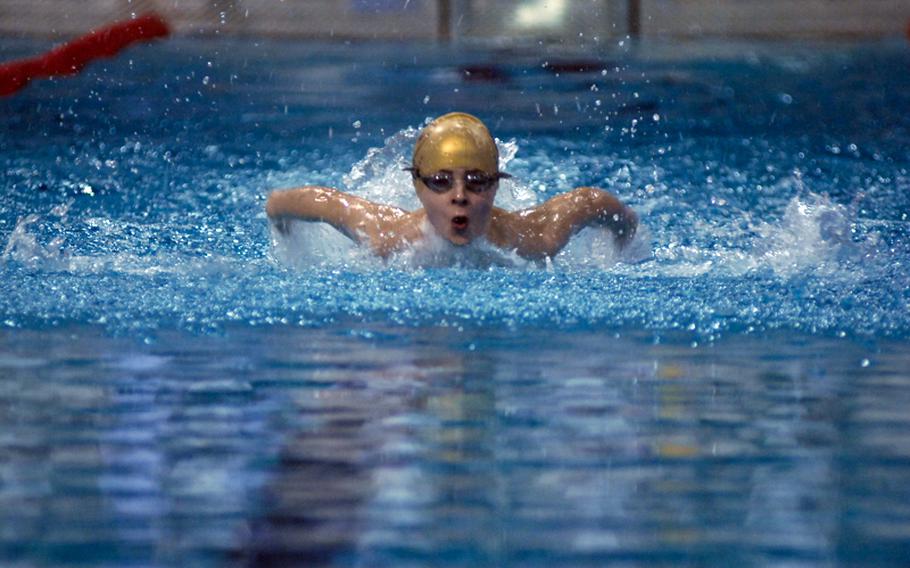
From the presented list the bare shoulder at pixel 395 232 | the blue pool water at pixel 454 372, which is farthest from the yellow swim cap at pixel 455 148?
the blue pool water at pixel 454 372

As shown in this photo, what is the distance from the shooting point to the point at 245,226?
18.0 feet

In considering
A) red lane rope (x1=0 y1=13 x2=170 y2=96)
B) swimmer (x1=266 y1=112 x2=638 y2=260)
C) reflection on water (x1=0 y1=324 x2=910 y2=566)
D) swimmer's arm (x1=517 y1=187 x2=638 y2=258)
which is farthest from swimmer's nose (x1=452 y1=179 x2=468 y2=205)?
red lane rope (x1=0 y1=13 x2=170 y2=96)

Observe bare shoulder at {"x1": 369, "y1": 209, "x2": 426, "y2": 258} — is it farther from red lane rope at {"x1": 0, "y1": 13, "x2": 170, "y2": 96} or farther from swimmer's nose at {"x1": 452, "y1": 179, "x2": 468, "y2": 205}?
red lane rope at {"x1": 0, "y1": 13, "x2": 170, "y2": 96}

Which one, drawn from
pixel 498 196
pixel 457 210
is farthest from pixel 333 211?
pixel 498 196

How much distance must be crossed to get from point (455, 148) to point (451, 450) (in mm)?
1949

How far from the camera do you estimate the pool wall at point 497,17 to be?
11.2 m

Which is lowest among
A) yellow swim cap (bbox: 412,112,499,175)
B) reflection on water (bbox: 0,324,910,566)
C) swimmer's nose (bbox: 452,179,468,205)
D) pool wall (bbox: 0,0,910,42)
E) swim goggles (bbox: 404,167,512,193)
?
reflection on water (bbox: 0,324,910,566)

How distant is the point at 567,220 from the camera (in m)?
4.52

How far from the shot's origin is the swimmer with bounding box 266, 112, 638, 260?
425cm

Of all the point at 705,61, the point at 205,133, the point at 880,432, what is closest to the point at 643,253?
the point at 880,432

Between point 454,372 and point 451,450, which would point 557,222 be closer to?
point 454,372

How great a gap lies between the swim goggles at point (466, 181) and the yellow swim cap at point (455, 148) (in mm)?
15

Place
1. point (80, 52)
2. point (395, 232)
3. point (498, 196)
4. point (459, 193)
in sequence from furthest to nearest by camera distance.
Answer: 1. point (80, 52)
2. point (498, 196)
3. point (395, 232)
4. point (459, 193)

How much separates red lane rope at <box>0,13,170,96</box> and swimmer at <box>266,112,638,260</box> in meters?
5.06
